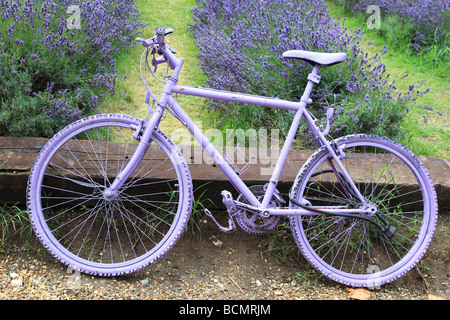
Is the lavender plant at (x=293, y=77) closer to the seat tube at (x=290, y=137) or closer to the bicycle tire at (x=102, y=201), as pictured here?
the seat tube at (x=290, y=137)

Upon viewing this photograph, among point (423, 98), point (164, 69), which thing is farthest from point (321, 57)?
point (164, 69)

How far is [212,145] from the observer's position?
2.49 m

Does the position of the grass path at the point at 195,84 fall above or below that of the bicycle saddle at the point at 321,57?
below

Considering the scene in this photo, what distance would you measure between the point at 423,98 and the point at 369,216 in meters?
2.13

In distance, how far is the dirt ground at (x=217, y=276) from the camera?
7.97ft

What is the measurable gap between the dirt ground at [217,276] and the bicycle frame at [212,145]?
39 cm

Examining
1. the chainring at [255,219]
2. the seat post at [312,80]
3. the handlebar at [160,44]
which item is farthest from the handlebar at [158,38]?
the chainring at [255,219]

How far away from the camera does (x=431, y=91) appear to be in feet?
14.3

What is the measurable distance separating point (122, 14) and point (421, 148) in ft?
10.6

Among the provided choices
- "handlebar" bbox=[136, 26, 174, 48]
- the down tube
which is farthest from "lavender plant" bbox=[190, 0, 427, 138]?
"handlebar" bbox=[136, 26, 174, 48]

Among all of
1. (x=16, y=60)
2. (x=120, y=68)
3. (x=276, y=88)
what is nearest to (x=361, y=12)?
(x=276, y=88)

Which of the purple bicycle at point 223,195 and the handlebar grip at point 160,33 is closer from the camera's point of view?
the handlebar grip at point 160,33

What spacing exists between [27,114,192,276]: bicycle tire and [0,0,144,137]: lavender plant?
0.39 metres

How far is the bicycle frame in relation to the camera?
239 cm
